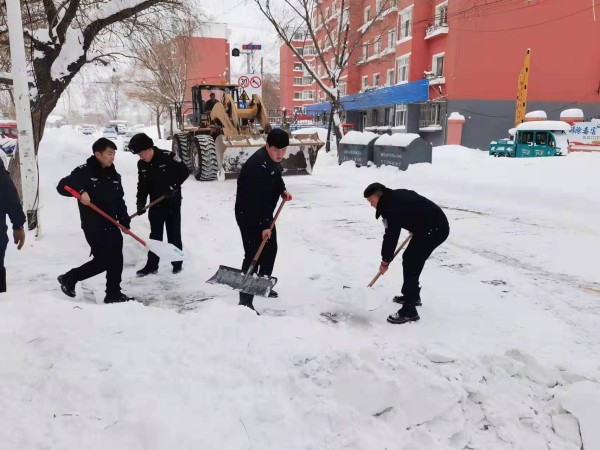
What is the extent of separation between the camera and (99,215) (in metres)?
3.88

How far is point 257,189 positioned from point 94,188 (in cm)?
142

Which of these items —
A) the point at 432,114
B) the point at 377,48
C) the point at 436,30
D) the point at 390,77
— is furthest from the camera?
the point at 377,48

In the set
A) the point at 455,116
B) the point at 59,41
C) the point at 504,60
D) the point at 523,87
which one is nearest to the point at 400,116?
the point at 455,116

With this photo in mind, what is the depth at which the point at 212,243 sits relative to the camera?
6258 millimetres

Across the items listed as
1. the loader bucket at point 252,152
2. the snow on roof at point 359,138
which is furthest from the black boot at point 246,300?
the snow on roof at point 359,138

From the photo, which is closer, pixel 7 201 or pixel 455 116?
pixel 7 201

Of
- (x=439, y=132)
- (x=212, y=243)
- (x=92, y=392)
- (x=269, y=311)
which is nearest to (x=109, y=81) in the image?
(x=212, y=243)

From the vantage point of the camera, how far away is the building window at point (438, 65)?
2469cm

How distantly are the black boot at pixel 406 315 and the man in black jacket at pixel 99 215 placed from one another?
246 cm

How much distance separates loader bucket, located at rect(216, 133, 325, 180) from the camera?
11.2m

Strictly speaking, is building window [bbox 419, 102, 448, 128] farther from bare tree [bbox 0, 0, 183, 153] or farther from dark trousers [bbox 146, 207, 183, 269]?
dark trousers [bbox 146, 207, 183, 269]

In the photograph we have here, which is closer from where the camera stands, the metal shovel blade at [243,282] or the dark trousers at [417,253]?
the dark trousers at [417,253]

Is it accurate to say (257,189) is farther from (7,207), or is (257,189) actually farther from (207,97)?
(207,97)

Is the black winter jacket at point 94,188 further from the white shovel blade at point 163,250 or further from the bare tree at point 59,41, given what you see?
the bare tree at point 59,41
